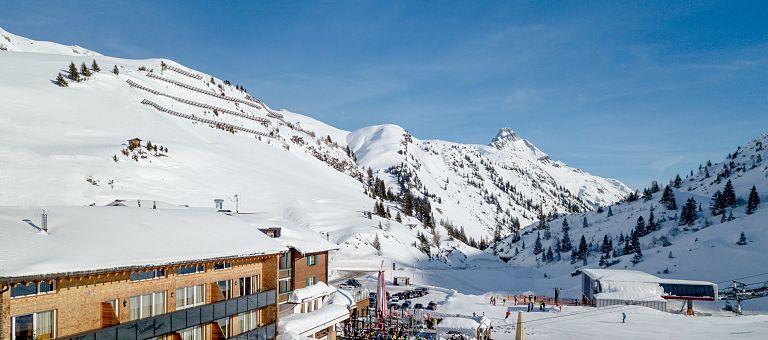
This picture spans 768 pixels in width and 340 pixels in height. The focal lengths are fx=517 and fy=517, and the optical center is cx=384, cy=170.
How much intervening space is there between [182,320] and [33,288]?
21.8ft

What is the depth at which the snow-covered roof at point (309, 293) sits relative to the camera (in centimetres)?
3219

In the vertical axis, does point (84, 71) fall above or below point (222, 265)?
above

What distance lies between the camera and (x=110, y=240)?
62.6ft

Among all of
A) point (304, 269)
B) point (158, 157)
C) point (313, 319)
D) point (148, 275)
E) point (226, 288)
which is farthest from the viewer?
point (158, 157)

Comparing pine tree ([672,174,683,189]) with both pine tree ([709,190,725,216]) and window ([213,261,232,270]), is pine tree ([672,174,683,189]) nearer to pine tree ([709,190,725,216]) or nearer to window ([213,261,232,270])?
pine tree ([709,190,725,216])

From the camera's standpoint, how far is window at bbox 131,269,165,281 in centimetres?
2009

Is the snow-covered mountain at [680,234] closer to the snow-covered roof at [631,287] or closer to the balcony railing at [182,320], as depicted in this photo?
the snow-covered roof at [631,287]

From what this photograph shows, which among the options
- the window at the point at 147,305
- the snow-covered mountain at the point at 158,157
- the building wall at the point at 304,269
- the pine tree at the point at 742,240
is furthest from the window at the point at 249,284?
the pine tree at the point at 742,240

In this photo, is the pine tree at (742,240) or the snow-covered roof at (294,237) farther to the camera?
the pine tree at (742,240)

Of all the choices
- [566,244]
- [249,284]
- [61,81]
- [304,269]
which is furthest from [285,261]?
[566,244]

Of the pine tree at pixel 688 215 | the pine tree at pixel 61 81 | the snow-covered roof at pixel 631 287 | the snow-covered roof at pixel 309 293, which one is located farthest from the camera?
the pine tree at pixel 688 215

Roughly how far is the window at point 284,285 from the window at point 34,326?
15.8m

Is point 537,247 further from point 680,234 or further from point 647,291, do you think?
point 647,291

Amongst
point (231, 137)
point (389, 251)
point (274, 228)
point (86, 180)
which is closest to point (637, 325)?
point (274, 228)
